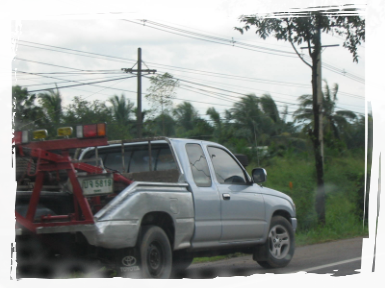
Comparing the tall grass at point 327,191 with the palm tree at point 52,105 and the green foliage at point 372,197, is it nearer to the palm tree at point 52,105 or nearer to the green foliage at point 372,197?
the green foliage at point 372,197

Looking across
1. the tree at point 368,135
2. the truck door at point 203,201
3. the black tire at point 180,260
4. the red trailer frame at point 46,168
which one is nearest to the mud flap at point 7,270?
the red trailer frame at point 46,168

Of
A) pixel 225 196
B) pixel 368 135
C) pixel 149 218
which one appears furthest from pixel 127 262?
pixel 368 135

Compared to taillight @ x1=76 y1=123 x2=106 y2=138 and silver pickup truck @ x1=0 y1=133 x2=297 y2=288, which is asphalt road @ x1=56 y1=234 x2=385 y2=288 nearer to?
silver pickup truck @ x1=0 y1=133 x2=297 y2=288

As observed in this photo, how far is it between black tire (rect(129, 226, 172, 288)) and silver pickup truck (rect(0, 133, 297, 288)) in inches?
0.4

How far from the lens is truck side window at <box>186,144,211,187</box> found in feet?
23.1

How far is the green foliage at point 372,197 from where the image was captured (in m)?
16.3

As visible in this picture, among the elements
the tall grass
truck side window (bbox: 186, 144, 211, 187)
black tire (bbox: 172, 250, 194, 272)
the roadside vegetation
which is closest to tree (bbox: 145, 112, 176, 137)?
the roadside vegetation

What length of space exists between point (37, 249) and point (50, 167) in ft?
4.07

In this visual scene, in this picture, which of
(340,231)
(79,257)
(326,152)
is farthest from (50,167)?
(326,152)

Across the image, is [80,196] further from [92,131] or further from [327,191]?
[327,191]

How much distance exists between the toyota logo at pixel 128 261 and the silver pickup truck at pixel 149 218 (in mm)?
11

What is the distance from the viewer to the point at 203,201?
6863 mm

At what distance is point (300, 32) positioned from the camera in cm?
1447

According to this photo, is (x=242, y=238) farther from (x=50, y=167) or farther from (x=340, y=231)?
(x=340, y=231)
